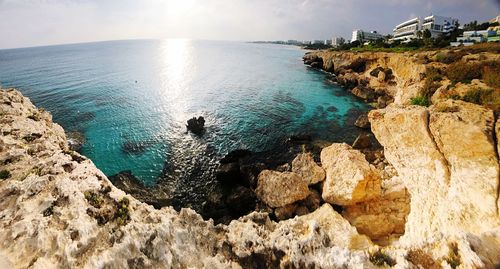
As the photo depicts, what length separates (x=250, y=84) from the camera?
222 ft

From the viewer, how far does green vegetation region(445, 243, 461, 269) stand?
23.2 ft

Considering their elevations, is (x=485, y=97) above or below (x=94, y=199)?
above

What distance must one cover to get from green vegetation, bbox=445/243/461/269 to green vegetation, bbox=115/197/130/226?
11.3 metres

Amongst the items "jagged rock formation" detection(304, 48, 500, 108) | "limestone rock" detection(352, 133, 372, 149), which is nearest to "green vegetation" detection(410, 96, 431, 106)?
"jagged rock formation" detection(304, 48, 500, 108)

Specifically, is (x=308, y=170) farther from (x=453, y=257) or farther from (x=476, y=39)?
(x=476, y=39)

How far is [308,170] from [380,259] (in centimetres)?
1436

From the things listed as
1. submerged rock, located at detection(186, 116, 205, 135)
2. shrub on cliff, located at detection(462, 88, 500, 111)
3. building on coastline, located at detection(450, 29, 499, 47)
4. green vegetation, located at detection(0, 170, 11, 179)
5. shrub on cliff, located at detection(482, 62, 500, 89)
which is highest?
building on coastline, located at detection(450, 29, 499, 47)

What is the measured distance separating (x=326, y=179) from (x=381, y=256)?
12.4m

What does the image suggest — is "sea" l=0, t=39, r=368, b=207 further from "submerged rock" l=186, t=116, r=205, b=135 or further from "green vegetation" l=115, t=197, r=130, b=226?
"green vegetation" l=115, t=197, r=130, b=226

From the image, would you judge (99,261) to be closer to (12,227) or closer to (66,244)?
(66,244)

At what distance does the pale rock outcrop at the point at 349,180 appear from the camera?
657 inches

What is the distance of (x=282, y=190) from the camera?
771 inches

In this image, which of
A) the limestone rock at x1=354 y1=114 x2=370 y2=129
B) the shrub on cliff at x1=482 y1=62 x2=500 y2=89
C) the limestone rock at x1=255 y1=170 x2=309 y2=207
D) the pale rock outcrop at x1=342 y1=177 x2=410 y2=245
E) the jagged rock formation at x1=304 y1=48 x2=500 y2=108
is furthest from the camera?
the limestone rock at x1=354 y1=114 x2=370 y2=129

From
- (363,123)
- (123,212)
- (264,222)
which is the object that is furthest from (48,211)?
(363,123)
